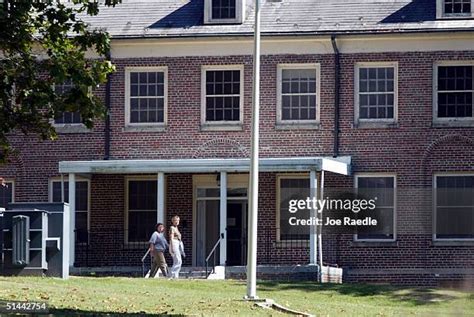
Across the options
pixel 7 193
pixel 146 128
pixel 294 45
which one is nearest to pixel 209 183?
pixel 146 128

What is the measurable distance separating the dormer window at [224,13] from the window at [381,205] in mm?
5793

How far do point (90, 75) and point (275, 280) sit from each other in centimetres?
1504

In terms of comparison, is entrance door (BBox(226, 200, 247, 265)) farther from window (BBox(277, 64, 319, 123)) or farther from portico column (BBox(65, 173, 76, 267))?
portico column (BBox(65, 173, 76, 267))

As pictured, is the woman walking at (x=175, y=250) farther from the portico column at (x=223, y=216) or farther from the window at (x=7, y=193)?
Answer: the window at (x=7, y=193)

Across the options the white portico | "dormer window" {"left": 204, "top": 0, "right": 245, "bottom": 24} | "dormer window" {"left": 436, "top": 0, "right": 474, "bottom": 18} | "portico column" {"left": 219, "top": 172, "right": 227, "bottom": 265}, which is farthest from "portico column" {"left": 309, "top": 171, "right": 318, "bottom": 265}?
"dormer window" {"left": 436, "top": 0, "right": 474, "bottom": 18}

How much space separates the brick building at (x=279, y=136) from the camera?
3797 cm

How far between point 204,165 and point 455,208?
274 inches

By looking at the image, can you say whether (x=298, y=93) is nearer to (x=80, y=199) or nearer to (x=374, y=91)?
(x=374, y=91)

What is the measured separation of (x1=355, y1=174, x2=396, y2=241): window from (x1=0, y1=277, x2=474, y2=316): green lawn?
19.4 feet

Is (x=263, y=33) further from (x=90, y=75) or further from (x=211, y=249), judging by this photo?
(x=90, y=75)

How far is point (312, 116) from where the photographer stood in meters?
38.8

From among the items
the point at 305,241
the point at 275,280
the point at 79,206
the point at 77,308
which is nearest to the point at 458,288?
the point at 77,308

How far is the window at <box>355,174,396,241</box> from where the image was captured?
38094mm

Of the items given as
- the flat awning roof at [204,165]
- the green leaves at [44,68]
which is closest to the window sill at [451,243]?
the flat awning roof at [204,165]
